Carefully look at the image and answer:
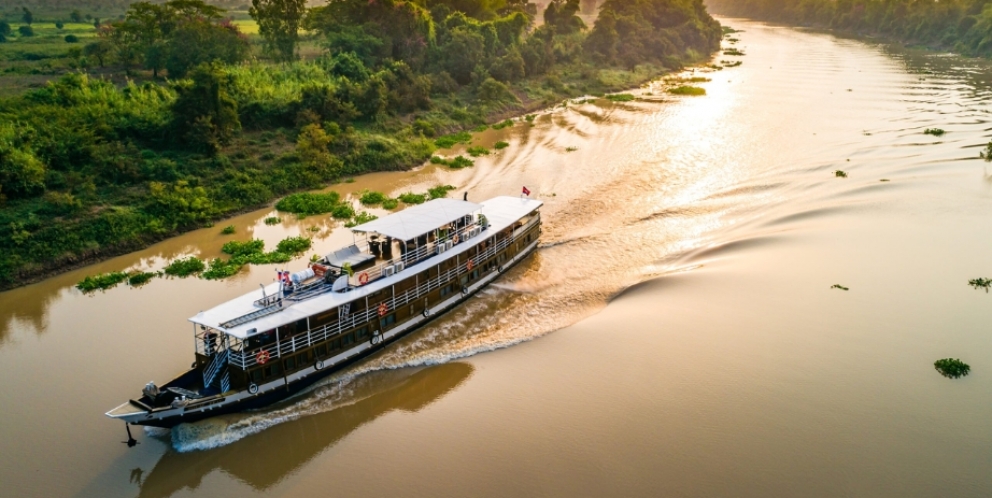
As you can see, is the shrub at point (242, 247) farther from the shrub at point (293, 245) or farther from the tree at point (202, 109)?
the tree at point (202, 109)

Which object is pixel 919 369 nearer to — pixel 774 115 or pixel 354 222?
pixel 354 222

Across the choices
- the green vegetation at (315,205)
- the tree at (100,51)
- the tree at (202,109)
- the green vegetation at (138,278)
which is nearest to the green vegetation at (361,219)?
the green vegetation at (315,205)

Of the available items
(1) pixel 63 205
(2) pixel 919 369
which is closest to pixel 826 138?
(2) pixel 919 369

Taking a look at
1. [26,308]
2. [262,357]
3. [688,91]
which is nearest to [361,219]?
[26,308]

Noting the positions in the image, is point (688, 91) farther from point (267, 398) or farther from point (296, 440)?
point (296, 440)

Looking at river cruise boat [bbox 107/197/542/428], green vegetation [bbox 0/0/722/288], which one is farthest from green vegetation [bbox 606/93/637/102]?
river cruise boat [bbox 107/197/542/428]

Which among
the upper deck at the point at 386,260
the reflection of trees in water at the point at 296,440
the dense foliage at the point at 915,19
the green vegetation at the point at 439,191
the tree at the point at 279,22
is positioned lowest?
the reflection of trees in water at the point at 296,440
